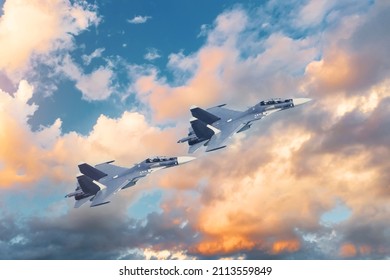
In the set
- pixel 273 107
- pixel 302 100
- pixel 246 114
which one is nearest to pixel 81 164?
pixel 246 114

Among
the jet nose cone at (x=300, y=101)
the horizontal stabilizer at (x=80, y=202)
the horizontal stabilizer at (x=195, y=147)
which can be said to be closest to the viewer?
the horizontal stabilizer at (x=80, y=202)

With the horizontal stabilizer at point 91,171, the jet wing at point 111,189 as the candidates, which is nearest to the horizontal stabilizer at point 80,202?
the jet wing at point 111,189

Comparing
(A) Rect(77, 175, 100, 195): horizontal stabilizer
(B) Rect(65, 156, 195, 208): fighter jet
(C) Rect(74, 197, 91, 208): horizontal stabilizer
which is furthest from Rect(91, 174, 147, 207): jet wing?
(C) Rect(74, 197, 91, 208): horizontal stabilizer

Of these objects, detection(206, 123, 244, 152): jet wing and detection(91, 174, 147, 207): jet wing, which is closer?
detection(91, 174, 147, 207): jet wing

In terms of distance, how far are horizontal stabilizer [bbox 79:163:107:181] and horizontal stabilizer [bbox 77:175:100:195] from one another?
2.68 metres

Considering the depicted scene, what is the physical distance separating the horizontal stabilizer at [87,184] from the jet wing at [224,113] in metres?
39.0

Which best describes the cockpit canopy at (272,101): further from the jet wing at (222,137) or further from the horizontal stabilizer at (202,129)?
the horizontal stabilizer at (202,129)

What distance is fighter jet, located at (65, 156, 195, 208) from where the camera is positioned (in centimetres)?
10088

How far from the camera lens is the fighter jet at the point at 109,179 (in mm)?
100875

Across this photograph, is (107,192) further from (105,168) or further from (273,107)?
(273,107)

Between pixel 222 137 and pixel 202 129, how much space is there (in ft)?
21.9

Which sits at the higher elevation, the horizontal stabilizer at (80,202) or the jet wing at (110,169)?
the jet wing at (110,169)

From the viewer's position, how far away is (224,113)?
118500mm

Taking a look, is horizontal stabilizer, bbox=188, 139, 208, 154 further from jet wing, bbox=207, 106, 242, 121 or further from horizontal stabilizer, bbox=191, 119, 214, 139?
jet wing, bbox=207, 106, 242, 121
